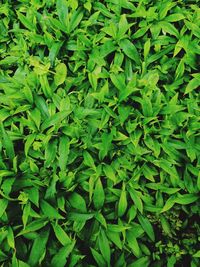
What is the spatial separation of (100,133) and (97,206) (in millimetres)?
425

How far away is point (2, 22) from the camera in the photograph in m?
2.49

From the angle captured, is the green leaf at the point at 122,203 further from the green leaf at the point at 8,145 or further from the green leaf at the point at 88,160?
the green leaf at the point at 8,145

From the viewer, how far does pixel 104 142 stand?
198 cm

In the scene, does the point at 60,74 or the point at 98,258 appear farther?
the point at 60,74

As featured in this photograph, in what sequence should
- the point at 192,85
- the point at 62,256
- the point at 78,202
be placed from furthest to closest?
the point at 192,85 → the point at 78,202 → the point at 62,256

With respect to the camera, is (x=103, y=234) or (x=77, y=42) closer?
(x=103, y=234)

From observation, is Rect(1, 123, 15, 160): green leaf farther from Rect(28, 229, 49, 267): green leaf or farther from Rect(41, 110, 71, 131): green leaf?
Rect(28, 229, 49, 267): green leaf

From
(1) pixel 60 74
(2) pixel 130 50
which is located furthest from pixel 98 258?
(2) pixel 130 50

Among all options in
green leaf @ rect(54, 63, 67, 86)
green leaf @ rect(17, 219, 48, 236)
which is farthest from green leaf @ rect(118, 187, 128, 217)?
green leaf @ rect(54, 63, 67, 86)

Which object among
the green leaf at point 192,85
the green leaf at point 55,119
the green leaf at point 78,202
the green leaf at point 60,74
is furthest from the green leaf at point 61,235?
the green leaf at point 192,85

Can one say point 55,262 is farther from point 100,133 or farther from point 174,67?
point 174,67

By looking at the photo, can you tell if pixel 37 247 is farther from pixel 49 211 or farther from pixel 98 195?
pixel 98 195

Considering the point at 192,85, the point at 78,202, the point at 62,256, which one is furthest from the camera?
the point at 192,85

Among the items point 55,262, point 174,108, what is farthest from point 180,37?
point 55,262
